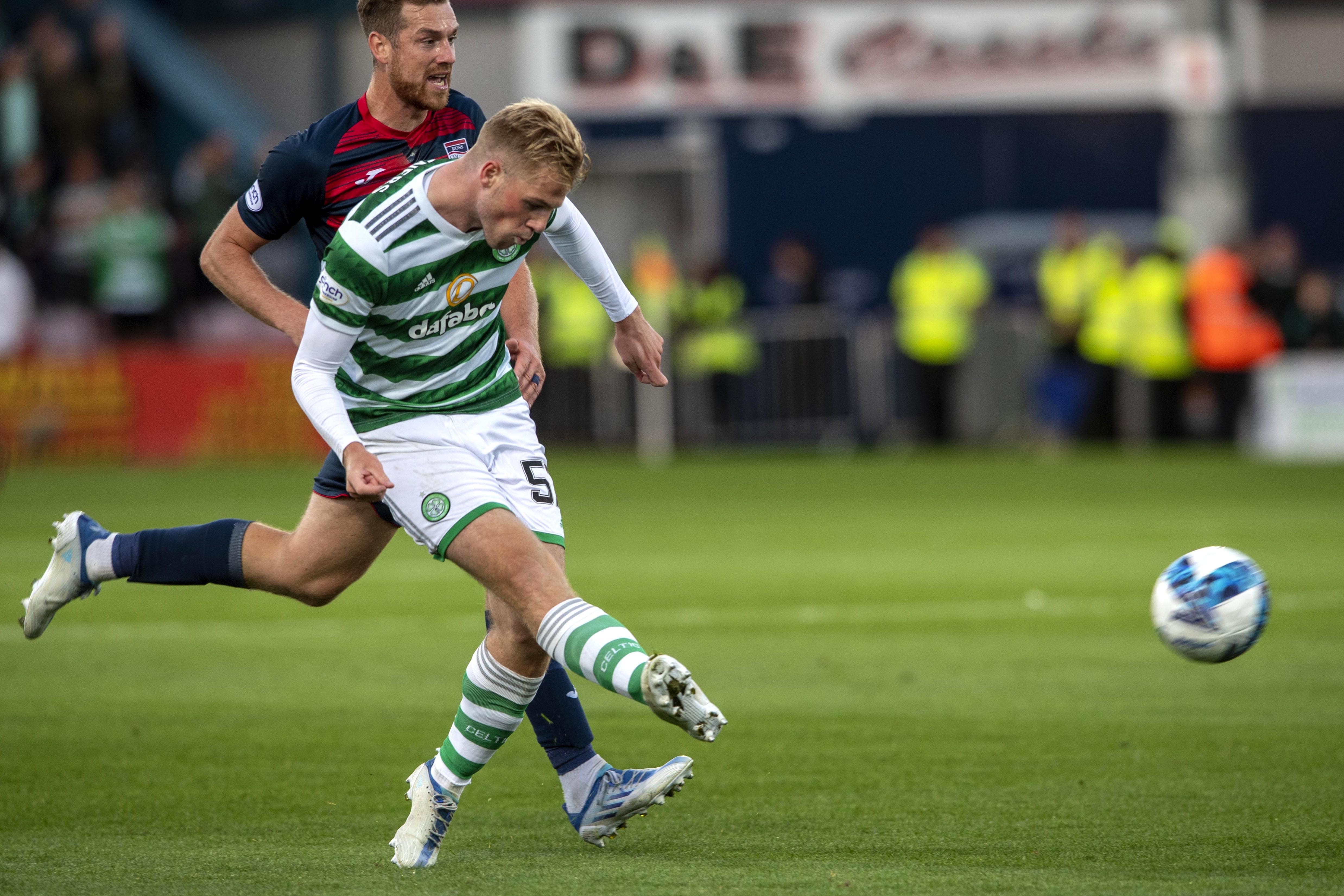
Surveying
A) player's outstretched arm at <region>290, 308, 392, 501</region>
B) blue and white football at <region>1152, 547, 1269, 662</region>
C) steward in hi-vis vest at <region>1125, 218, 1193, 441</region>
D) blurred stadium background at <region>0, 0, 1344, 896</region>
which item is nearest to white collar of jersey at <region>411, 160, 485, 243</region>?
player's outstretched arm at <region>290, 308, 392, 501</region>

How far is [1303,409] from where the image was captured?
21.2 meters

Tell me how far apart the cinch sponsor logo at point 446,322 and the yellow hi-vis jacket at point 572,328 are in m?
17.4

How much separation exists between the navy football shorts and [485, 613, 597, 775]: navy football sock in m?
0.44

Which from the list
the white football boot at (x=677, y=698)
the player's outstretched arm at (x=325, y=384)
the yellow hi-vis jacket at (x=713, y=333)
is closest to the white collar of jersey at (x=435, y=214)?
the player's outstretched arm at (x=325, y=384)

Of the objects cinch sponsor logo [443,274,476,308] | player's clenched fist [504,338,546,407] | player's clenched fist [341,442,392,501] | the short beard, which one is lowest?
player's clenched fist [341,442,392,501]

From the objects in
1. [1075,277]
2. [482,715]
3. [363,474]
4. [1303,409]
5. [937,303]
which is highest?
[363,474]

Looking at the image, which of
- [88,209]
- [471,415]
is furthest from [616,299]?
[88,209]

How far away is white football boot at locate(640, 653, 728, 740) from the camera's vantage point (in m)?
4.50

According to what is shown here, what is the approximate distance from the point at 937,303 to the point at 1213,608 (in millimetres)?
16160

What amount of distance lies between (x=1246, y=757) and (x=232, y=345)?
15.7m

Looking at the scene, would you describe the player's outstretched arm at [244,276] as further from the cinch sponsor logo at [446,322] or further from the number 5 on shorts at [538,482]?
the number 5 on shorts at [538,482]

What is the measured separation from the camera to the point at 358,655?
9000 mm

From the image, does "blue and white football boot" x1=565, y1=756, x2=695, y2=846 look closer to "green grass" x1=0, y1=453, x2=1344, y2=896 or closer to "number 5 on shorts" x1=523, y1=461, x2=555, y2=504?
"green grass" x1=0, y1=453, x2=1344, y2=896

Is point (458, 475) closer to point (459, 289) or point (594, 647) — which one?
point (459, 289)
